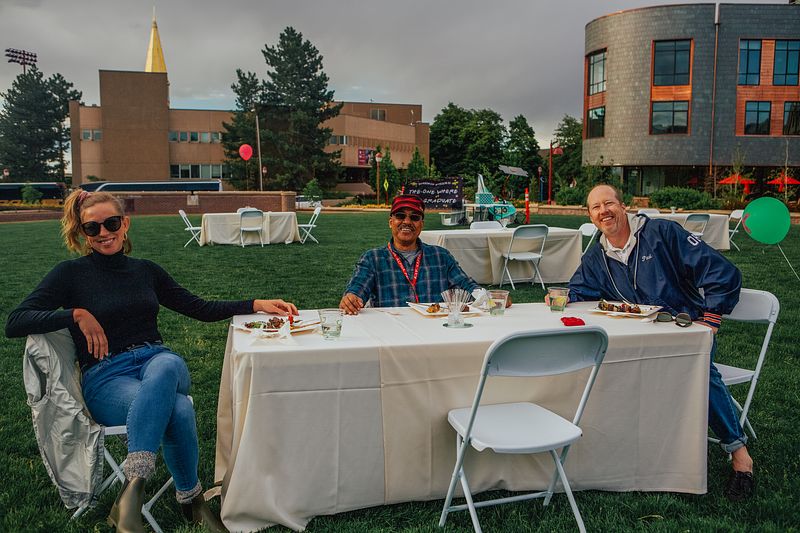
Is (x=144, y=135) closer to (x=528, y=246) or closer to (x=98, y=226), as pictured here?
(x=528, y=246)

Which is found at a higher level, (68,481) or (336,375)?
(336,375)

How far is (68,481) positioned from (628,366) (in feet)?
8.00

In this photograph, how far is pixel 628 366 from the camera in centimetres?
293

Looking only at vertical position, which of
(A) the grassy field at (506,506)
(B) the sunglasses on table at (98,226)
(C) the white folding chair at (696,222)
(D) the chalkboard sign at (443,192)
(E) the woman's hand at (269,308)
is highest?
(D) the chalkboard sign at (443,192)

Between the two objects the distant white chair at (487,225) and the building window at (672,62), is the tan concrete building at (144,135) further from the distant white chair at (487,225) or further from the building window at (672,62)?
the distant white chair at (487,225)

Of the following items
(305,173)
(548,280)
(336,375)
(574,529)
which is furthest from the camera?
(305,173)

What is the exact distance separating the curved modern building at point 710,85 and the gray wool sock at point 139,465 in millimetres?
35608

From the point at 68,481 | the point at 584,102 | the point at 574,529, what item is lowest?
the point at 574,529

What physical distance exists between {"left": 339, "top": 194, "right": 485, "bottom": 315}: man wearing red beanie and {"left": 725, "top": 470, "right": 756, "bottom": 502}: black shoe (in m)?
1.68

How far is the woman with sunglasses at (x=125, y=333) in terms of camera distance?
2.51 meters

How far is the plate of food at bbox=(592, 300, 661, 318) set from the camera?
323 cm

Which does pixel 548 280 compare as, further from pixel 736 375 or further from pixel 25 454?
pixel 25 454

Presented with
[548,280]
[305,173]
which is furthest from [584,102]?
[548,280]

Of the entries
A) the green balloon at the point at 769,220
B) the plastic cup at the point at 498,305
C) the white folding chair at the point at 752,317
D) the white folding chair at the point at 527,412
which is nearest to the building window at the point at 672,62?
the green balloon at the point at 769,220
